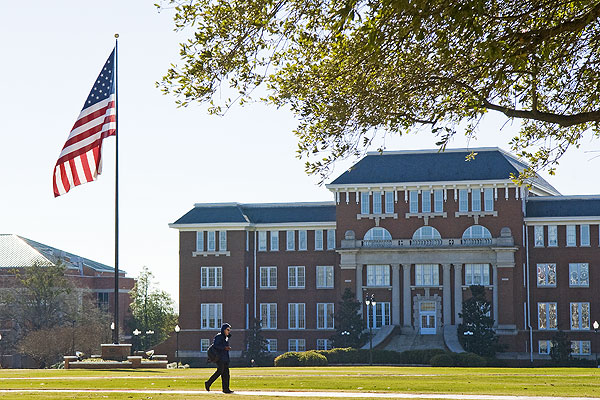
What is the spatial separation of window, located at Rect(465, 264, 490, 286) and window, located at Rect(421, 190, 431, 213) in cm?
537

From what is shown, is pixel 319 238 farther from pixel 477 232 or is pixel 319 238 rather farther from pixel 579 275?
pixel 579 275

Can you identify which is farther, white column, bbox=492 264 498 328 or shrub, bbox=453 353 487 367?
white column, bbox=492 264 498 328

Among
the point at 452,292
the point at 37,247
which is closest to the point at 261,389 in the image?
the point at 452,292

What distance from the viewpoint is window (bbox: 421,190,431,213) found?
253ft

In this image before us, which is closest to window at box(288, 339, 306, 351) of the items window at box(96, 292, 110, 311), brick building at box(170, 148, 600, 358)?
brick building at box(170, 148, 600, 358)

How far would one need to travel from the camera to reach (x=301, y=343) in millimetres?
80125

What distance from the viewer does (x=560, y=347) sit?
226 ft

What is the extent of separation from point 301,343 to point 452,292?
41.3 feet

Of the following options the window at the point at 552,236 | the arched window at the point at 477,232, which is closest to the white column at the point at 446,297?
the arched window at the point at 477,232

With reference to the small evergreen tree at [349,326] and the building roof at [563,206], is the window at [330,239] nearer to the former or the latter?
the small evergreen tree at [349,326]

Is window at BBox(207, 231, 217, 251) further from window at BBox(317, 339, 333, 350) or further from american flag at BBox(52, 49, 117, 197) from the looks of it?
american flag at BBox(52, 49, 117, 197)

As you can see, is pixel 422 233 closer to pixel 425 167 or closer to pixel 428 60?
pixel 425 167

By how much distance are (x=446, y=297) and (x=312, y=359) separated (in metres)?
20.5

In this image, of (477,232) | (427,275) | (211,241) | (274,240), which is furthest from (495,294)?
(211,241)
